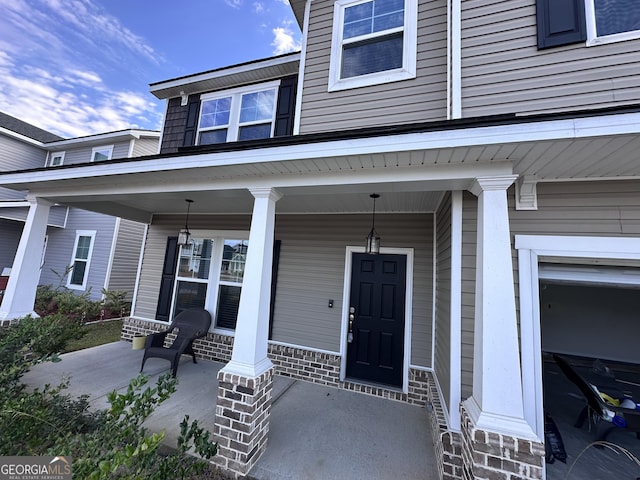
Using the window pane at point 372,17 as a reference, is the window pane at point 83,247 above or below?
below

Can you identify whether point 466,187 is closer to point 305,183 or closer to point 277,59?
point 305,183

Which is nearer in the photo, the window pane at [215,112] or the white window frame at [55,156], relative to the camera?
the window pane at [215,112]

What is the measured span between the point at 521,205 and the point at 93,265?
37.3 feet

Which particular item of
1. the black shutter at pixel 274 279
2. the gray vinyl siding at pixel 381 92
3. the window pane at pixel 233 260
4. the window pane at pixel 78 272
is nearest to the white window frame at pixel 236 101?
the gray vinyl siding at pixel 381 92

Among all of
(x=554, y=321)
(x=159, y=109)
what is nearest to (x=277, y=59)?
(x=159, y=109)

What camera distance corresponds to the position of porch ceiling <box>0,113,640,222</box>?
1785mm

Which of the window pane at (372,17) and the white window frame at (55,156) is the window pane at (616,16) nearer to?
the window pane at (372,17)

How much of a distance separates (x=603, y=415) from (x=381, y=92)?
441cm

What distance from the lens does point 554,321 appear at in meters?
6.38

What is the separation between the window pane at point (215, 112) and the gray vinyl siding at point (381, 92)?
2.06m

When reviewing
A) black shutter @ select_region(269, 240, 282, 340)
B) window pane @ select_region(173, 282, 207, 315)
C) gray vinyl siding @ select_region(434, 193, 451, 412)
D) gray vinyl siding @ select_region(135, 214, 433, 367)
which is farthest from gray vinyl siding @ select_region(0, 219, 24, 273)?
gray vinyl siding @ select_region(434, 193, 451, 412)

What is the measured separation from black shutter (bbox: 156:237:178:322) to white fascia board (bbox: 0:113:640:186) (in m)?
2.68

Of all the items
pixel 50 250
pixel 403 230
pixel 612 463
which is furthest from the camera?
pixel 50 250

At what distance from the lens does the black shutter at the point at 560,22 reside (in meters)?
2.54
